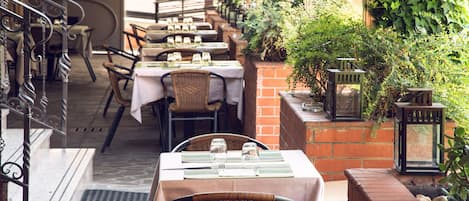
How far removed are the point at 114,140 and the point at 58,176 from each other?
10.2 ft

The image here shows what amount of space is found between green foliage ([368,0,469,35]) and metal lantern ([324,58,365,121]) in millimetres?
713

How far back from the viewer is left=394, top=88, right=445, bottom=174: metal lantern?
387 centimetres

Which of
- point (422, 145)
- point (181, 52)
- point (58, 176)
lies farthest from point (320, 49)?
point (181, 52)

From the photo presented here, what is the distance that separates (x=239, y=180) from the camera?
158 inches

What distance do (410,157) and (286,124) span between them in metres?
1.88

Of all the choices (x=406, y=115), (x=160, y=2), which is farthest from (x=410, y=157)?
(x=160, y=2)

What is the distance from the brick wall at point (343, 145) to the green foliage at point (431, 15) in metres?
0.84

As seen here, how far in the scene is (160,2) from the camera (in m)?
19.8

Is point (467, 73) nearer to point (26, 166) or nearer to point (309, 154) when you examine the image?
point (309, 154)

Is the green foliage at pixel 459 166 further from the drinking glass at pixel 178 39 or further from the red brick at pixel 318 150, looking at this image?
the drinking glass at pixel 178 39

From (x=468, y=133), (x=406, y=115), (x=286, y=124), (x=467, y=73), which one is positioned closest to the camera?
(x=406, y=115)

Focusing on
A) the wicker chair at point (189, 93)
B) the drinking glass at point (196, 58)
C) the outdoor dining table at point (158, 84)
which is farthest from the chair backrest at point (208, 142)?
the drinking glass at point (196, 58)

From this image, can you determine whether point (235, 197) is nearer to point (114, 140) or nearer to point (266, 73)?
point (266, 73)

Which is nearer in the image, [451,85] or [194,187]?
[194,187]
